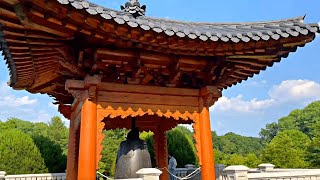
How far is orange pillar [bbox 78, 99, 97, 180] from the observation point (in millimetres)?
5297

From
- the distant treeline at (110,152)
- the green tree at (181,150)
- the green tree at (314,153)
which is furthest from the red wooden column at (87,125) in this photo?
the green tree at (314,153)

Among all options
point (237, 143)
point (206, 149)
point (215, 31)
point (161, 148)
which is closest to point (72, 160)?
point (161, 148)

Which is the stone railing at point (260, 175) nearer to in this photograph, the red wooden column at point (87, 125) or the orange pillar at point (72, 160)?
the red wooden column at point (87, 125)

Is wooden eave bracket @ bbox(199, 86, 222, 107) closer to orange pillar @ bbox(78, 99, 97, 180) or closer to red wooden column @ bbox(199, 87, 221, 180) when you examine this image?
red wooden column @ bbox(199, 87, 221, 180)

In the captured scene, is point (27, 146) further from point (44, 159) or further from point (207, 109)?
point (207, 109)

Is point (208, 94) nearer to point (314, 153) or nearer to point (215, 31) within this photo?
point (215, 31)

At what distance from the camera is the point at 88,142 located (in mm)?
5418

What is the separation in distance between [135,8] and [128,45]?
1.17m

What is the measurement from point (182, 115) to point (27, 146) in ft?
38.3

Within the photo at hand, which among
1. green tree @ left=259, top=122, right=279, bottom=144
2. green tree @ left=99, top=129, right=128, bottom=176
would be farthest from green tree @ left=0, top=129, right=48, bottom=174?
green tree @ left=259, top=122, right=279, bottom=144

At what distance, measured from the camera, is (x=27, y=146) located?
1531cm

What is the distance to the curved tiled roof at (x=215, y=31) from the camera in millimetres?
4355

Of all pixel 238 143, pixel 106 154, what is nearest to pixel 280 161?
pixel 106 154

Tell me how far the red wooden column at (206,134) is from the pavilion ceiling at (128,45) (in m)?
0.28
